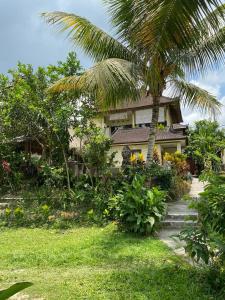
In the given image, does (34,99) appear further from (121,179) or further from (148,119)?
(148,119)

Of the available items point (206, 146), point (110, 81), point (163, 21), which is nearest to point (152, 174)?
point (110, 81)

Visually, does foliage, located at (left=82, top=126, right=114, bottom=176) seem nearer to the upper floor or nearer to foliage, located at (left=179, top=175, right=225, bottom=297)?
foliage, located at (left=179, top=175, right=225, bottom=297)

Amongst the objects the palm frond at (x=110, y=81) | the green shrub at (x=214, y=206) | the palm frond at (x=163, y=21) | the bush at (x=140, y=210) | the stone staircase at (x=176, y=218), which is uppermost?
the palm frond at (x=163, y=21)

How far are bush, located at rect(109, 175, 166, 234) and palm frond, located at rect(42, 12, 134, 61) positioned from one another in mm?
4162

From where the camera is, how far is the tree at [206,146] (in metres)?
15.1

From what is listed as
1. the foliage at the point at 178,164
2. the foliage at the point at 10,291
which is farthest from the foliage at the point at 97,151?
the foliage at the point at 10,291

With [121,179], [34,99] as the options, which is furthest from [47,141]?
[121,179]

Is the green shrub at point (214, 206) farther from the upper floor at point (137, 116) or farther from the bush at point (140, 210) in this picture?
the upper floor at point (137, 116)

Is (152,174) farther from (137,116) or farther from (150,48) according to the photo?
(137,116)

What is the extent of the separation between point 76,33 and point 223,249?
7.75 m

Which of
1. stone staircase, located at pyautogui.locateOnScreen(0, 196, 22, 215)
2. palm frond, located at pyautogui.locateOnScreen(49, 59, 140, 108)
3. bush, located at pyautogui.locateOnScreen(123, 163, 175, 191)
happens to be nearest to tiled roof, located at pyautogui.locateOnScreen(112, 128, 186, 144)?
bush, located at pyautogui.locateOnScreen(123, 163, 175, 191)

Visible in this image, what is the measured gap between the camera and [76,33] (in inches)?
374

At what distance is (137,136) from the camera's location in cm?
2164

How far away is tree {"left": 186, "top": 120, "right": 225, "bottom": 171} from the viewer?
1512 centimetres
